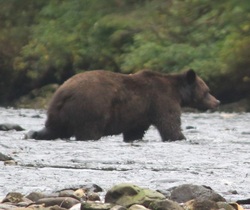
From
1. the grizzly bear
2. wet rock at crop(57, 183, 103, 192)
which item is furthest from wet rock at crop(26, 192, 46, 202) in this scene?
the grizzly bear

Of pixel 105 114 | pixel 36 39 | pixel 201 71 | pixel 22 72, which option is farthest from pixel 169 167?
pixel 36 39

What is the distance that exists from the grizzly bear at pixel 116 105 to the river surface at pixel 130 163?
0.19 metres

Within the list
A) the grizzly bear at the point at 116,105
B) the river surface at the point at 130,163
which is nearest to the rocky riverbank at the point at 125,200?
the river surface at the point at 130,163

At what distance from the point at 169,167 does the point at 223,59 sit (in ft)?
49.3

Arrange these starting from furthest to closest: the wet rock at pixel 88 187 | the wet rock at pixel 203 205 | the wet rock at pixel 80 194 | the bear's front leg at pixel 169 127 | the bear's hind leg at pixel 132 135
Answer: the bear's hind leg at pixel 132 135 → the bear's front leg at pixel 169 127 → the wet rock at pixel 88 187 → the wet rock at pixel 80 194 → the wet rock at pixel 203 205

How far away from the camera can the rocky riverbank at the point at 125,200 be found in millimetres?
6195

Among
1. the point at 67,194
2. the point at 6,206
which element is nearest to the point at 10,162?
the point at 67,194

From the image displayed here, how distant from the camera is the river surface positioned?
8156 mm

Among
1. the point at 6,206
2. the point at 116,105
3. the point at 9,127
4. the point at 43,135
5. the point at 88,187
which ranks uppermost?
the point at 6,206

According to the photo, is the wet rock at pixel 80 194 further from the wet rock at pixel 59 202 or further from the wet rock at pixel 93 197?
the wet rock at pixel 59 202

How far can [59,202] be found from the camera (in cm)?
645

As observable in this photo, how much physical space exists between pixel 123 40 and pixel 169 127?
48.0 ft

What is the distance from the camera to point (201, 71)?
79.7 ft

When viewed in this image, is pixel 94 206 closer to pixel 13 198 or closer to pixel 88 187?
pixel 13 198
